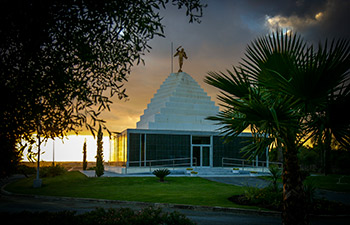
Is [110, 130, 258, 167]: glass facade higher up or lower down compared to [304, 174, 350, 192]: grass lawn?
higher up

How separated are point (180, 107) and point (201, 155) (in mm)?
7109

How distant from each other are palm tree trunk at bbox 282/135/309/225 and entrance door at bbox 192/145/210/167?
26430mm

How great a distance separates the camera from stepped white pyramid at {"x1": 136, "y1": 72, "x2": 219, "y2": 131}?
36.4m

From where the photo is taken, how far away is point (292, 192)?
7.33 m

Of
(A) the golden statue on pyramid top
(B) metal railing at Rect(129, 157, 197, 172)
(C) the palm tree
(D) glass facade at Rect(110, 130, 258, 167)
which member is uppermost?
(A) the golden statue on pyramid top

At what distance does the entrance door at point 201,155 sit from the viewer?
A: 112 ft

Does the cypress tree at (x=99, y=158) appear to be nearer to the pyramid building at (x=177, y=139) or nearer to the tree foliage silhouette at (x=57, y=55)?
the pyramid building at (x=177, y=139)

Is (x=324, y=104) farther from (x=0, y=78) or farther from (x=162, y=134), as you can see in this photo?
(x=162, y=134)

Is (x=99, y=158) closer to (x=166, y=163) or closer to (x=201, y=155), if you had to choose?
(x=166, y=163)

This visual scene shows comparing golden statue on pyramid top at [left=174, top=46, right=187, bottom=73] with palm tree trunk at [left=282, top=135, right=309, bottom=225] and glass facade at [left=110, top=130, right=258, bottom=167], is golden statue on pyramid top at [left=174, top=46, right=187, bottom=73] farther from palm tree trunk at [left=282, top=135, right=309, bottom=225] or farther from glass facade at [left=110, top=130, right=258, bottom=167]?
palm tree trunk at [left=282, top=135, right=309, bottom=225]

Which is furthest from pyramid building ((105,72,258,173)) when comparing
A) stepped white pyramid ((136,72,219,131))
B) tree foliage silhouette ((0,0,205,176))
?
tree foliage silhouette ((0,0,205,176))

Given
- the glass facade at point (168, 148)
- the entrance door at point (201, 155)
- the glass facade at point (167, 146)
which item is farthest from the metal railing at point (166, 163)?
the entrance door at point (201, 155)

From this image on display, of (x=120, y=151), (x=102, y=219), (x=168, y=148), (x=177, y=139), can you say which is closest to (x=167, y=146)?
(x=168, y=148)

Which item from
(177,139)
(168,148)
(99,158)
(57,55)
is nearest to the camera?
(57,55)
